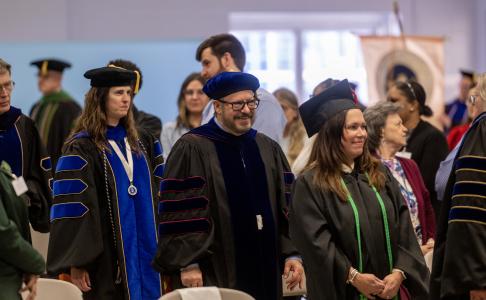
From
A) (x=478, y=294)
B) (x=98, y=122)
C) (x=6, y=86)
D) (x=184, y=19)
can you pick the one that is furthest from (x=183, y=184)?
(x=184, y=19)

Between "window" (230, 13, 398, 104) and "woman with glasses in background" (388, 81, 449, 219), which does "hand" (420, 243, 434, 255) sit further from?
"window" (230, 13, 398, 104)

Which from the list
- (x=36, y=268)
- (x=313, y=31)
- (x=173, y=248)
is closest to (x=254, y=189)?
(x=173, y=248)

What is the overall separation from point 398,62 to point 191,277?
717 centimetres

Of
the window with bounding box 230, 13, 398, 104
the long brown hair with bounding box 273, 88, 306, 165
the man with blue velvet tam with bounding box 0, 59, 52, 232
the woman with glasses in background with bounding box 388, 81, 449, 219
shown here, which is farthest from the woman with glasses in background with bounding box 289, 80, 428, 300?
the window with bounding box 230, 13, 398, 104

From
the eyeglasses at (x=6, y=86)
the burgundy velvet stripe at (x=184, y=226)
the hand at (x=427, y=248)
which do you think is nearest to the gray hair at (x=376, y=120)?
the hand at (x=427, y=248)

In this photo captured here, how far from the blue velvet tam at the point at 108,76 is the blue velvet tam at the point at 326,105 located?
1118 millimetres

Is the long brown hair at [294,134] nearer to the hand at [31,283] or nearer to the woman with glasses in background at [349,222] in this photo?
the woman with glasses in background at [349,222]

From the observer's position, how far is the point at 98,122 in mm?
5238

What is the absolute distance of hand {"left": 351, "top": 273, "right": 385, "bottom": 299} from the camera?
14.4 ft

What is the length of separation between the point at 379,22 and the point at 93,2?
12.9 feet

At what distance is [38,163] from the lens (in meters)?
5.71

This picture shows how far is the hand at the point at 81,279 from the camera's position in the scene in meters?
5.02

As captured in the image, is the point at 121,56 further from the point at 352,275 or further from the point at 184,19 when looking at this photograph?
the point at 352,275

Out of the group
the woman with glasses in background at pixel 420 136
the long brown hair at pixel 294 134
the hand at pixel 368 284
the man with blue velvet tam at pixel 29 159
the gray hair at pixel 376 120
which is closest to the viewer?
the hand at pixel 368 284
